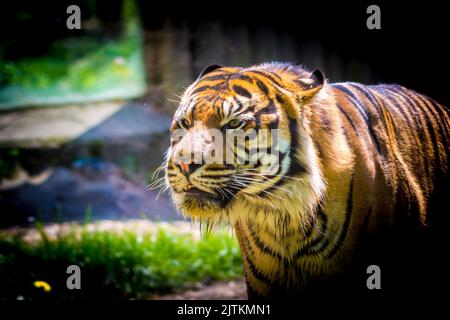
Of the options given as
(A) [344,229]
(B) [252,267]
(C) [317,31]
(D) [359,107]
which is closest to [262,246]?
(B) [252,267]

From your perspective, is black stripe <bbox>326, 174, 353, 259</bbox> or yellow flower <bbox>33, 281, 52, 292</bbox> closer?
black stripe <bbox>326, 174, 353, 259</bbox>

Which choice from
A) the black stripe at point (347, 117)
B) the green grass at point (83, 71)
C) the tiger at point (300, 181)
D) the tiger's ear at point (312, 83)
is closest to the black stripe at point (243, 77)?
the tiger at point (300, 181)

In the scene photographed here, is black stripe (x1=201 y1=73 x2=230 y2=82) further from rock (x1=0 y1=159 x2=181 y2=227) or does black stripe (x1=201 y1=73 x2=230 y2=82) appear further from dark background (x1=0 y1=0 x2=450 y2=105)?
rock (x1=0 y1=159 x2=181 y2=227)

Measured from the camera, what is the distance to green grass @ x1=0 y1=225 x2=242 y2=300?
4.14 metres

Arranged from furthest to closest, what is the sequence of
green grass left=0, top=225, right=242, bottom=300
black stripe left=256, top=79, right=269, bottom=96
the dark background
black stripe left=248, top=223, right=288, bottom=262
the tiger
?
the dark background
green grass left=0, top=225, right=242, bottom=300
black stripe left=248, top=223, right=288, bottom=262
black stripe left=256, top=79, right=269, bottom=96
the tiger

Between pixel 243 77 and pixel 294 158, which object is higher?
pixel 243 77

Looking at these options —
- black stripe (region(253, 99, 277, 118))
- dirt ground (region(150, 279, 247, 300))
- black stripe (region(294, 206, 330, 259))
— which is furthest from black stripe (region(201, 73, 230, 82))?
dirt ground (region(150, 279, 247, 300))

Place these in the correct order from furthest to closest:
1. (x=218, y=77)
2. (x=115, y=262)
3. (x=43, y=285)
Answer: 1. (x=115, y=262)
2. (x=43, y=285)
3. (x=218, y=77)

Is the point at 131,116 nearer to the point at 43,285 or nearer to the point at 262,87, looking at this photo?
the point at 43,285

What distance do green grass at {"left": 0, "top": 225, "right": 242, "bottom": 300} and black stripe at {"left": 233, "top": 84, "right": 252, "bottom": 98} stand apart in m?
2.21

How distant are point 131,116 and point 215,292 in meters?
2.97

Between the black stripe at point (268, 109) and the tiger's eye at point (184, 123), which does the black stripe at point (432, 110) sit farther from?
the tiger's eye at point (184, 123)

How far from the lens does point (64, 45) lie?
8570 mm

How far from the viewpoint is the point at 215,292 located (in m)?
4.31
